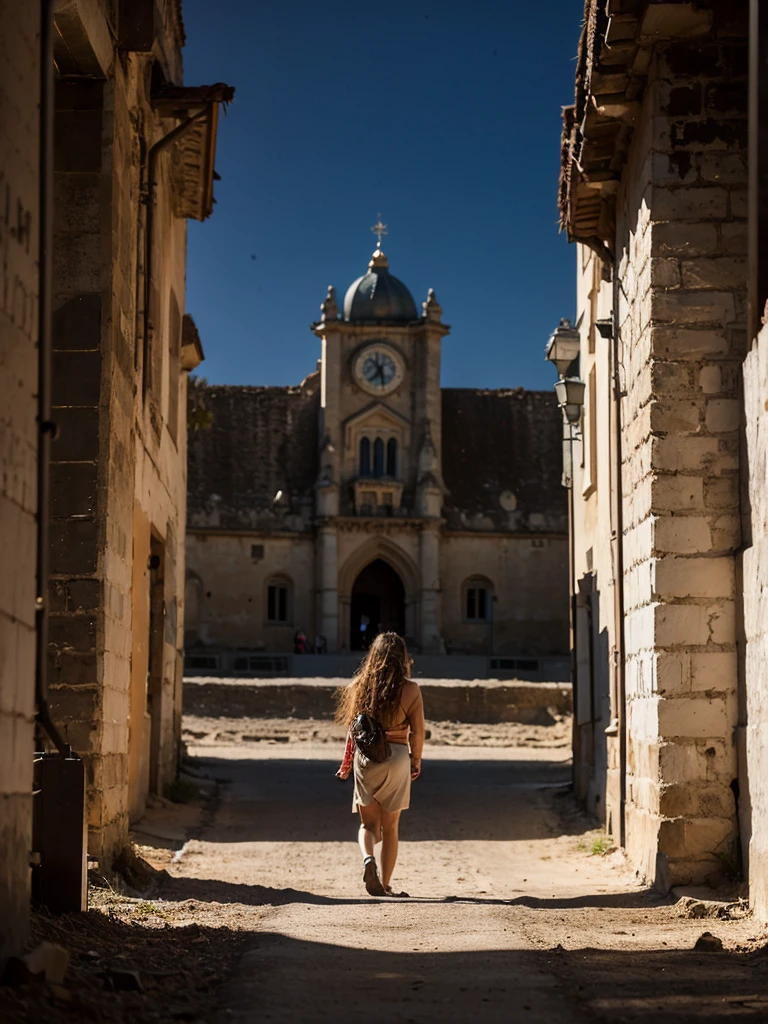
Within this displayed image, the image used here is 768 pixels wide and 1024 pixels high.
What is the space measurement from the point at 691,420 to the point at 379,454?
40210mm

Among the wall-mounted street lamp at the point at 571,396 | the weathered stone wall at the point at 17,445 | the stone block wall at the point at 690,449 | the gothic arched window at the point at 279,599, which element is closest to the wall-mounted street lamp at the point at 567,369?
the wall-mounted street lamp at the point at 571,396

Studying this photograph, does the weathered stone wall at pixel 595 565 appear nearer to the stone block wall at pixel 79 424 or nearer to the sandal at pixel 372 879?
the sandal at pixel 372 879

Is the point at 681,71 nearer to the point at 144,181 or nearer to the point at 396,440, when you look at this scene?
the point at 144,181

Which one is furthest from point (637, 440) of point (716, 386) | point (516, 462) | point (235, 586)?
point (516, 462)

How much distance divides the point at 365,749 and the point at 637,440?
2760 millimetres

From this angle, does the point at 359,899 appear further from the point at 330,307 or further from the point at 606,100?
the point at 330,307

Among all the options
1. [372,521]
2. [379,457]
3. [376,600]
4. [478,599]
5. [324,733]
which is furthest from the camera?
[376,600]

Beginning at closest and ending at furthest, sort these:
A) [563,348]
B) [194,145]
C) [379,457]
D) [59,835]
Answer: [59,835], [194,145], [563,348], [379,457]

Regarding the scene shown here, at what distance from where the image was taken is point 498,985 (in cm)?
555

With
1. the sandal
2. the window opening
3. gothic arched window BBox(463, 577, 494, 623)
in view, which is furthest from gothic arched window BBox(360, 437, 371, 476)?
the sandal

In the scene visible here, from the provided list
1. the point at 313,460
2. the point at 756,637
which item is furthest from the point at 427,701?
the point at 756,637

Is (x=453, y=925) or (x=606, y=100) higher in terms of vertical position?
(x=606, y=100)

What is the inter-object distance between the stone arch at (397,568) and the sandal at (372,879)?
3895 cm

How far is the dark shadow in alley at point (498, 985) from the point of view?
5020 mm
